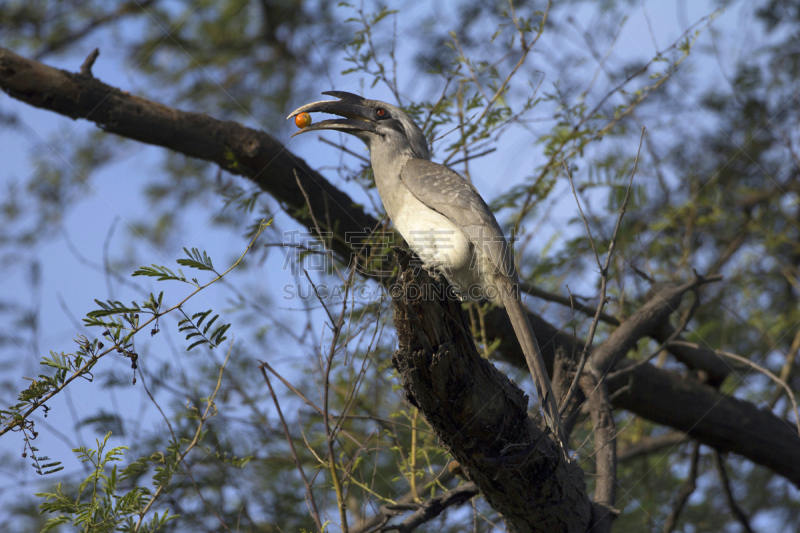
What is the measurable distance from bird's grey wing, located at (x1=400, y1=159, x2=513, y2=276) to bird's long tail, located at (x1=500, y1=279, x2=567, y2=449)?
0.18m

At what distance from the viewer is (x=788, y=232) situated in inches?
256

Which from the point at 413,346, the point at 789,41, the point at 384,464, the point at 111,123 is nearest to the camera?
the point at 413,346

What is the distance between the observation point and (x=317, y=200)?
15.5 ft

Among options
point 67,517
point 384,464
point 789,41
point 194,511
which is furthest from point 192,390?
point 789,41

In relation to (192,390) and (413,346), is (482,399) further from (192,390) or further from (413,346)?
(192,390)

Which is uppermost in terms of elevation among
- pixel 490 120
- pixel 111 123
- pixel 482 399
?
pixel 111 123

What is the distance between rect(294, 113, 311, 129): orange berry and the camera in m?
4.24

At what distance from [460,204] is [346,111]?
1357 millimetres

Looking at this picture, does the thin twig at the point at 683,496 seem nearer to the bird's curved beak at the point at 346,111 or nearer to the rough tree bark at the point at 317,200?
the rough tree bark at the point at 317,200

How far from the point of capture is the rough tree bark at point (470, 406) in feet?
8.37

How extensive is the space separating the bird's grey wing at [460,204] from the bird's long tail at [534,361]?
0.59 feet

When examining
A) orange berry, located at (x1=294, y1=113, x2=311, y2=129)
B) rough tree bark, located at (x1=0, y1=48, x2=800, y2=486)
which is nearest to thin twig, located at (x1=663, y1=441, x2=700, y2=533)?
rough tree bark, located at (x1=0, y1=48, x2=800, y2=486)

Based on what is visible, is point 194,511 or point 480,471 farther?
point 194,511

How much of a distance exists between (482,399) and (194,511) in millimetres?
2839
